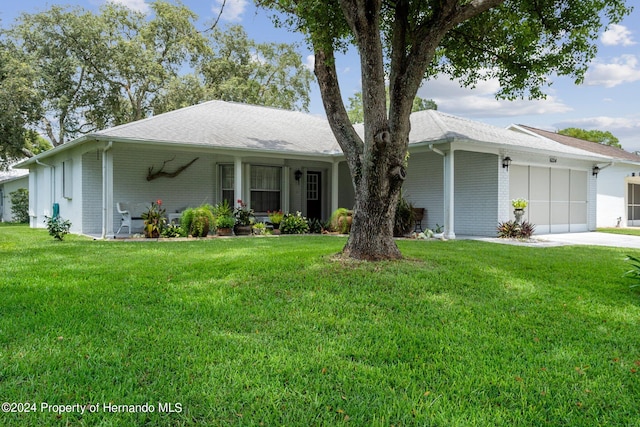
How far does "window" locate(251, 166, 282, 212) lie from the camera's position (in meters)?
15.2

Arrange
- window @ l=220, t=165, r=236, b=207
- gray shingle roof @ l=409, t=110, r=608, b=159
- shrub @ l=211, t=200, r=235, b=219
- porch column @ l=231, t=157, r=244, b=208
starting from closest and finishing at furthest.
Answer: gray shingle roof @ l=409, t=110, r=608, b=159 < shrub @ l=211, t=200, r=235, b=219 < porch column @ l=231, t=157, r=244, b=208 < window @ l=220, t=165, r=236, b=207

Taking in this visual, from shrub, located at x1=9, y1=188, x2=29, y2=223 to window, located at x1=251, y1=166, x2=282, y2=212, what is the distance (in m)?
15.7

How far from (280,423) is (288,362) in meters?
0.76

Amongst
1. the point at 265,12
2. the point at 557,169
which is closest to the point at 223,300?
the point at 265,12

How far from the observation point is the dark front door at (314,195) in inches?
654

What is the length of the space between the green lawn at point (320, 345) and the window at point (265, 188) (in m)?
8.92

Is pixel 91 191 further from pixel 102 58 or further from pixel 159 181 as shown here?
pixel 102 58

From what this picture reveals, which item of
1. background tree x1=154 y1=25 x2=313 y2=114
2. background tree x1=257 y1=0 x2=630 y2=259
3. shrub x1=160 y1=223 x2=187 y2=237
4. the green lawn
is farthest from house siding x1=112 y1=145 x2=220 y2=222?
background tree x1=154 y1=25 x2=313 y2=114

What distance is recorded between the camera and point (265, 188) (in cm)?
1538

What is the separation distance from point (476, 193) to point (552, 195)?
11.4ft

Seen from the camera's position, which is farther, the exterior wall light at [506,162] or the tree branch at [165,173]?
the tree branch at [165,173]

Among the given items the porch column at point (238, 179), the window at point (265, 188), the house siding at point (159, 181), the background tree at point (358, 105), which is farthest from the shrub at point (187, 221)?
the background tree at point (358, 105)

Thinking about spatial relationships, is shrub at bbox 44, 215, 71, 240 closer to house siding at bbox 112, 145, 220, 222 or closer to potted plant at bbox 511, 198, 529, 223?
house siding at bbox 112, 145, 220, 222

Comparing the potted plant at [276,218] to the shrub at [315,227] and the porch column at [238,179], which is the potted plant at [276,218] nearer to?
the shrub at [315,227]
